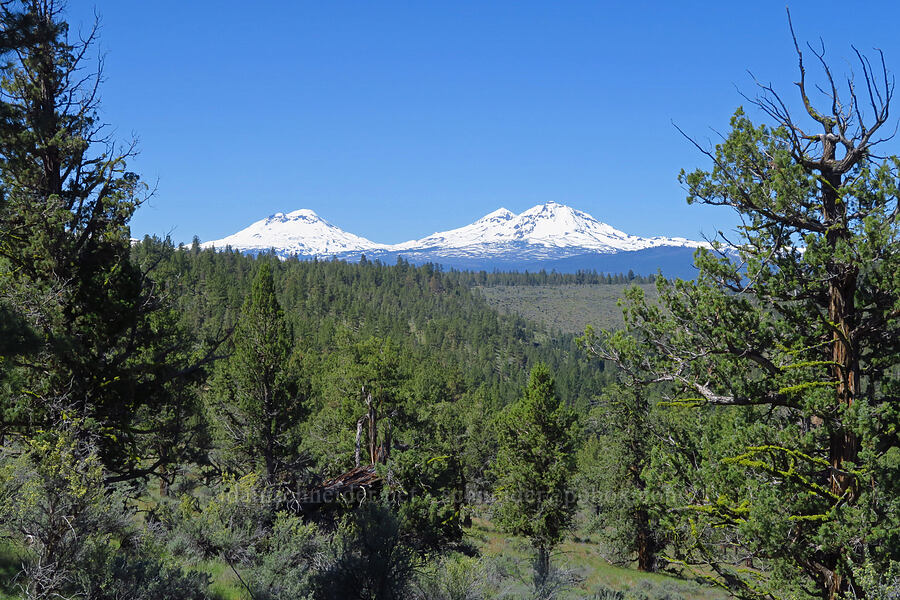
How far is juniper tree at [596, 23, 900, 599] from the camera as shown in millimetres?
6777

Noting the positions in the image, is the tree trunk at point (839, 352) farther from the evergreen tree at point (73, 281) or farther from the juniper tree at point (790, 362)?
the evergreen tree at point (73, 281)

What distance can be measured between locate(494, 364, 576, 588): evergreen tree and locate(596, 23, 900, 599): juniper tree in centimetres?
1714

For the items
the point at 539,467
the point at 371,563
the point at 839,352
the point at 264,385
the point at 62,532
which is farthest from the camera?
the point at 539,467

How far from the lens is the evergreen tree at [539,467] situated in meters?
24.8

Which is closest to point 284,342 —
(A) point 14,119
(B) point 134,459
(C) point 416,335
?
(B) point 134,459

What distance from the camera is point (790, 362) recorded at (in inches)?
307

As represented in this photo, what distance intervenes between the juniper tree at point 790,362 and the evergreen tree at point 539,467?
17136 millimetres

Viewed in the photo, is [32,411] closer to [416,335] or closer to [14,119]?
[14,119]

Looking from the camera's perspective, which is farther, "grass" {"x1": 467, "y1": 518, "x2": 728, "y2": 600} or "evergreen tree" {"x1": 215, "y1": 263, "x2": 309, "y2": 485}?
"evergreen tree" {"x1": 215, "y1": 263, "x2": 309, "y2": 485}

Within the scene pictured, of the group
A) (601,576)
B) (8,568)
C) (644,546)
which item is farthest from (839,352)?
(644,546)

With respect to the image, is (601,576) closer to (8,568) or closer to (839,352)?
(839,352)

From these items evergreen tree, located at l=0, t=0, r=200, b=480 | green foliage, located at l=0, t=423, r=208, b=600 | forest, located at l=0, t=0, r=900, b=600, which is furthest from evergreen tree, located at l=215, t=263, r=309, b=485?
green foliage, located at l=0, t=423, r=208, b=600

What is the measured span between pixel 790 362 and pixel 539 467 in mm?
18908

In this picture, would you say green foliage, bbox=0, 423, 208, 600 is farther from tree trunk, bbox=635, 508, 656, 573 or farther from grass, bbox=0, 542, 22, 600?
tree trunk, bbox=635, 508, 656, 573
